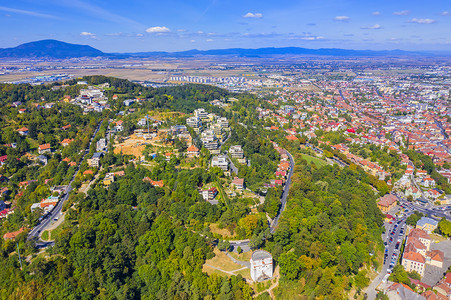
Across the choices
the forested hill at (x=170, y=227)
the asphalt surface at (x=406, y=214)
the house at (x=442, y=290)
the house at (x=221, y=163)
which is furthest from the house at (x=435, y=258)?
the house at (x=221, y=163)

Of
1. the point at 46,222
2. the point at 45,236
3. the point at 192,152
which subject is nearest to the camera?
the point at 45,236

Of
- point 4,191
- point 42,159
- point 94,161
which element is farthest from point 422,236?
point 42,159

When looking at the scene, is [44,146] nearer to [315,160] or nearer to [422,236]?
[315,160]

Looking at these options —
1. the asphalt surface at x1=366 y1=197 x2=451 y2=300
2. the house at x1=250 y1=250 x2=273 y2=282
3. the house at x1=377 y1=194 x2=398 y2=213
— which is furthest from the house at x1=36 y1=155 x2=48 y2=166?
the house at x1=377 y1=194 x2=398 y2=213

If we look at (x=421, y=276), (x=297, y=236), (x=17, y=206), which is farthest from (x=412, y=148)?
(x=17, y=206)

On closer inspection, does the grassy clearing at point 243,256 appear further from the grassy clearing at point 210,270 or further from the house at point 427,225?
the house at point 427,225

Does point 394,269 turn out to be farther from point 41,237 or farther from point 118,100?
point 118,100
